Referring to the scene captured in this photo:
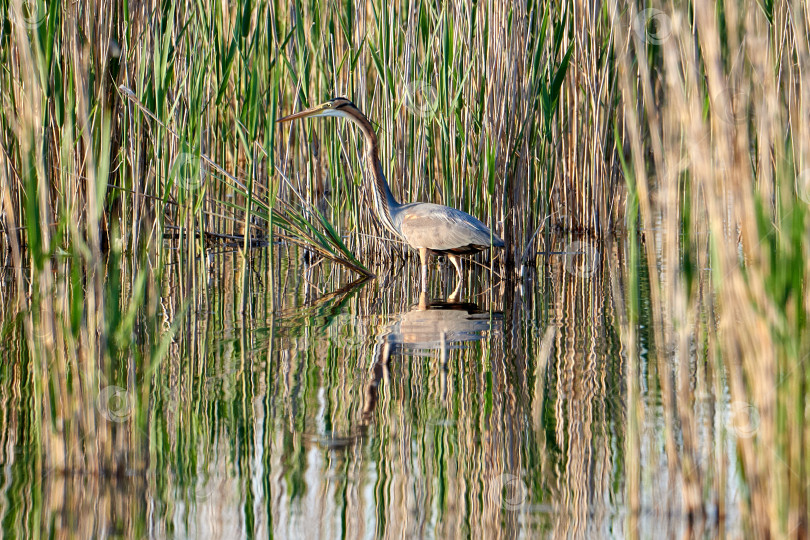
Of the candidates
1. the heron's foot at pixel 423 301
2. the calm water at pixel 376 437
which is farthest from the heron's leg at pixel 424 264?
the calm water at pixel 376 437

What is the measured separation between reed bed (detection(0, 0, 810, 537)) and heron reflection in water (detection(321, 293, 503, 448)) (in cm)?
26

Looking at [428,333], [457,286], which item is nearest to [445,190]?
[457,286]

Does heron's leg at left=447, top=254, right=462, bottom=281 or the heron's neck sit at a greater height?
the heron's neck

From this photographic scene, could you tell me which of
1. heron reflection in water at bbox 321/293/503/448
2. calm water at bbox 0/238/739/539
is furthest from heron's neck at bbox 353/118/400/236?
calm water at bbox 0/238/739/539

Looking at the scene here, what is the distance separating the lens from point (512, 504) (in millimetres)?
1897

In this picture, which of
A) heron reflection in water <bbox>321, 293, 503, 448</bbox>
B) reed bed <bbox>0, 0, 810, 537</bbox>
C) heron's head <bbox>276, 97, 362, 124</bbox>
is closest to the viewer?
reed bed <bbox>0, 0, 810, 537</bbox>

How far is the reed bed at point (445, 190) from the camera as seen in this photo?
1.60m

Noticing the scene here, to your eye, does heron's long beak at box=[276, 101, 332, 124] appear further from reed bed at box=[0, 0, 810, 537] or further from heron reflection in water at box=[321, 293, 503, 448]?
heron reflection in water at box=[321, 293, 503, 448]

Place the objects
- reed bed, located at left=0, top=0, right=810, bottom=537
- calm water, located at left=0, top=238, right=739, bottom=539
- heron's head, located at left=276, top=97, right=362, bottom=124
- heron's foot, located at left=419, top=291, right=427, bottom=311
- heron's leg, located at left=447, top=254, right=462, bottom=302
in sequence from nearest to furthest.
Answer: reed bed, located at left=0, top=0, right=810, bottom=537, calm water, located at left=0, top=238, right=739, bottom=539, heron's foot, located at left=419, top=291, right=427, bottom=311, heron's leg, located at left=447, top=254, right=462, bottom=302, heron's head, located at left=276, top=97, right=362, bottom=124

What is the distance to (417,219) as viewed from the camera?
4.37m

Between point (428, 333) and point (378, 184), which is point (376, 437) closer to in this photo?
point (428, 333)

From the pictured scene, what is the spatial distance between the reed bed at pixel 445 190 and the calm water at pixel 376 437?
0.04m

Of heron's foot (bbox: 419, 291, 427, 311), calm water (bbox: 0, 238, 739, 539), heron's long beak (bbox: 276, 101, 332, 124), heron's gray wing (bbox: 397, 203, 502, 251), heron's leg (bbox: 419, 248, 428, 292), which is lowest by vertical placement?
calm water (bbox: 0, 238, 739, 539)

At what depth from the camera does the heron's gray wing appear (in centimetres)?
429
